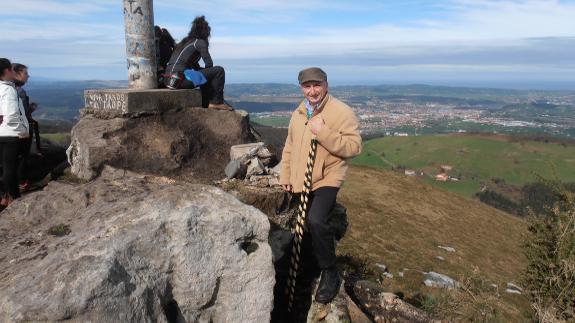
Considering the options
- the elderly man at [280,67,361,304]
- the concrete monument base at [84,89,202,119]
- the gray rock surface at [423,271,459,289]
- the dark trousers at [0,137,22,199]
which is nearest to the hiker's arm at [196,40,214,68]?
the concrete monument base at [84,89,202,119]

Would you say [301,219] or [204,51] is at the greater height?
[204,51]

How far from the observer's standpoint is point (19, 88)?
8023 mm

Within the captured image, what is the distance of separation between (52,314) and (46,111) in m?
201

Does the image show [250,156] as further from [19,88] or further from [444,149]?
[444,149]

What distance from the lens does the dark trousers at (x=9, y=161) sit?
721cm

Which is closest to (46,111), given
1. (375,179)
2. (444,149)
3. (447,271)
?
(444,149)

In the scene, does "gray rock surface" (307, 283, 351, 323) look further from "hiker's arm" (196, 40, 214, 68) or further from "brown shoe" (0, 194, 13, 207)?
"hiker's arm" (196, 40, 214, 68)

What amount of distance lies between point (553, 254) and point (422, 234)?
1196 cm

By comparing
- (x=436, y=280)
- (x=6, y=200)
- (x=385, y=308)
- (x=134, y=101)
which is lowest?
(x=436, y=280)

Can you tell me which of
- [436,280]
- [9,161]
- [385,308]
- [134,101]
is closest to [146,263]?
[385,308]

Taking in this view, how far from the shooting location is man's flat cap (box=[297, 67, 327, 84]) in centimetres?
544

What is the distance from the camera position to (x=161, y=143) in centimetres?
931

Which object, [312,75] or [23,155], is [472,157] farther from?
[23,155]

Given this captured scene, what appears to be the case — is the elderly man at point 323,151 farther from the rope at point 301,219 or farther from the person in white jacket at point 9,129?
the person in white jacket at point 9,129
